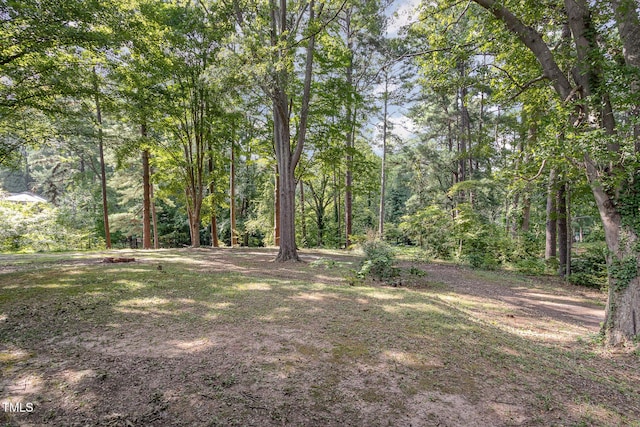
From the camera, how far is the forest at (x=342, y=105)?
4520 mm

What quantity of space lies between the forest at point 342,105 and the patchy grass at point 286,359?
225 centimetres

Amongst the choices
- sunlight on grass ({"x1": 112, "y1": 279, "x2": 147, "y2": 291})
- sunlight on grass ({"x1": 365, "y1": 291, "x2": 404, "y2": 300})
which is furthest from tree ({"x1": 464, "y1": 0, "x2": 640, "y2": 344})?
sunlight on grass ({"x1": 112, "y1": 279, "x2": 147, "y2": 291})

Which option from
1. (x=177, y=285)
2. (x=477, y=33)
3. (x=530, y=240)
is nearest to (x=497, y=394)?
(x=177, y=285)

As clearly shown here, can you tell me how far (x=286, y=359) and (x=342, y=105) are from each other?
1140cm

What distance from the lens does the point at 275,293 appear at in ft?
17.9

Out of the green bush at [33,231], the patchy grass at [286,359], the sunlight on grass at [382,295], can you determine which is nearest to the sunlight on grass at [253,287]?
the patchy grass at [286,359]

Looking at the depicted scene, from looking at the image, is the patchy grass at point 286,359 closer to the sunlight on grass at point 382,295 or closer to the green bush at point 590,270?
the sunlight on grass at point 382,295

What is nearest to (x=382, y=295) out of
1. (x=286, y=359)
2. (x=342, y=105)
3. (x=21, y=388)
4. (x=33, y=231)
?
(x=286, y=359)

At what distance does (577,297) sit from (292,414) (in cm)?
892

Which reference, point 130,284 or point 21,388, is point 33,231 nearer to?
point 130,284

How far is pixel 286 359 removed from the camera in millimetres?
2941

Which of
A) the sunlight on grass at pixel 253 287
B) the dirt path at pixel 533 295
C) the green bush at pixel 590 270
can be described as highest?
the sunlight on grass at pixel 253 287

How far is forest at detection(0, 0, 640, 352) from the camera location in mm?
4520

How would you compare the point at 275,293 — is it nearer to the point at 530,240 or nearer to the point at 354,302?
the point at 354,302
